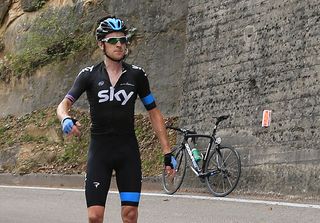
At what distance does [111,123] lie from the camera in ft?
15.4

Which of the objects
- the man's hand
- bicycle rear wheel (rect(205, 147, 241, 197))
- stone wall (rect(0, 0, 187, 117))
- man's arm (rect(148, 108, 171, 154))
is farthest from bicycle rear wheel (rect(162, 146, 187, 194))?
the man's hand

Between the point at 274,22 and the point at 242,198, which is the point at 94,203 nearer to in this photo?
the point at 242,198

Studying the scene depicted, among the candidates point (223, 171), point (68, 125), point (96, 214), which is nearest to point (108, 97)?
point (68, 125)

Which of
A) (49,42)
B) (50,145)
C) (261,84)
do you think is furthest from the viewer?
(49,42)

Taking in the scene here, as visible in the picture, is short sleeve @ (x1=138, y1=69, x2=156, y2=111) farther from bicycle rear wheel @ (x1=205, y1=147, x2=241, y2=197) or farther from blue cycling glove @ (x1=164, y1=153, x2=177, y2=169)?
bicycle rear wheel @ (x1=205, y1=147, x2=241, y2=197)

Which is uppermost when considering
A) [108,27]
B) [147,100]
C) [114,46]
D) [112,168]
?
[108,27]

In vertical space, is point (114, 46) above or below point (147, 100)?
above

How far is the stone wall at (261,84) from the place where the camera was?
10078mm

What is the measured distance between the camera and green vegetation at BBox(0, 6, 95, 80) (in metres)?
19.4

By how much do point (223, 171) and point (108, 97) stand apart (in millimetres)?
5991

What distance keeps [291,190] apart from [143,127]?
6.19 meters

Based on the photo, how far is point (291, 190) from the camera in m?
9.83

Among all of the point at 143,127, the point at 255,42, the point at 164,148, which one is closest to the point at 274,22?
the point at 255,42

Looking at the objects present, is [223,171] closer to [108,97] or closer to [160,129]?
[160,129]
